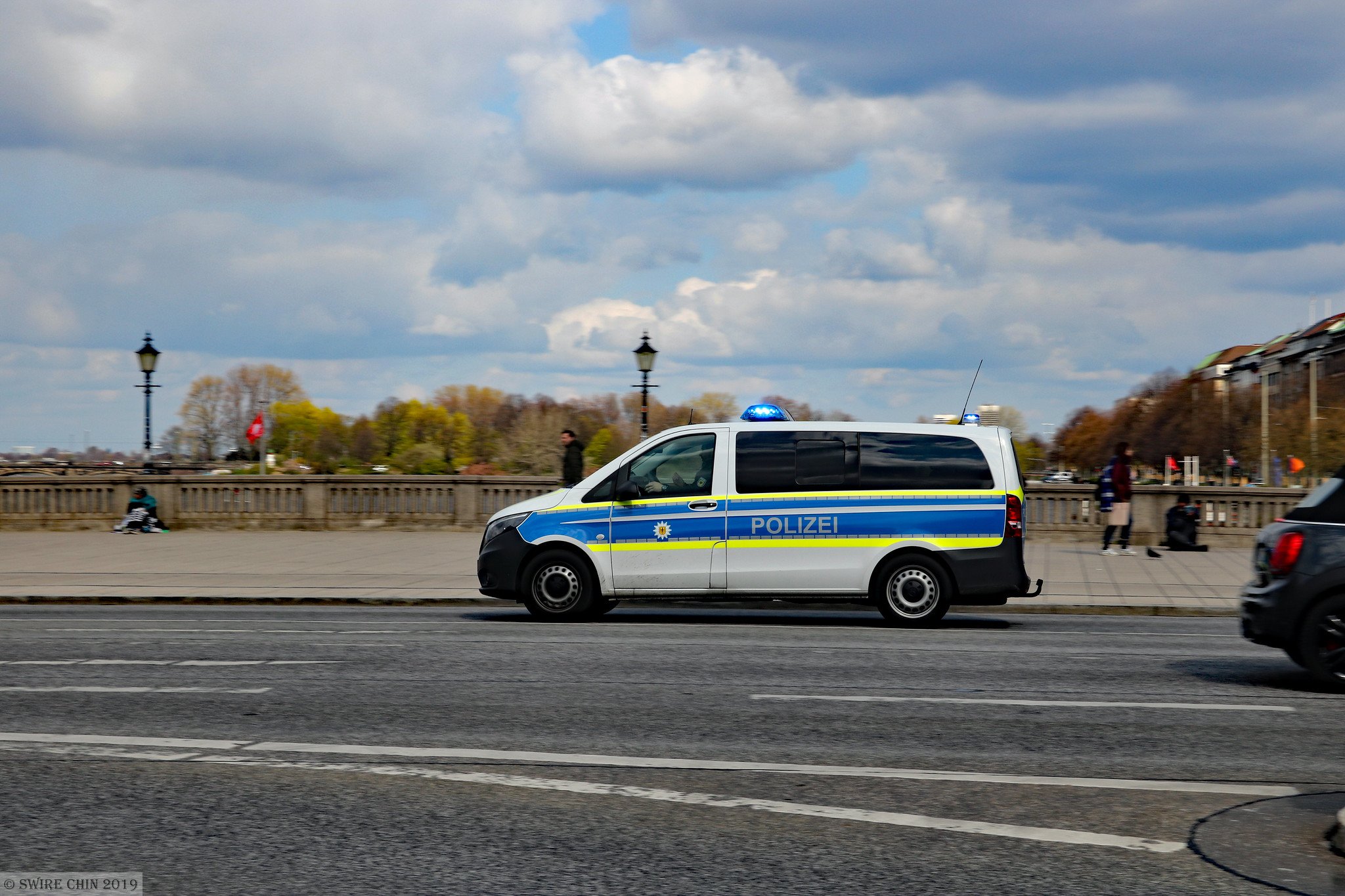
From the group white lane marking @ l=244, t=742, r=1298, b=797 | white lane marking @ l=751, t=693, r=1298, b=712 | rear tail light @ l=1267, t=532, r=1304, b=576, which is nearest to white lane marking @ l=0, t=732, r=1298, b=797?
white lane marking @ l=244, t=742, r=1298, b=797

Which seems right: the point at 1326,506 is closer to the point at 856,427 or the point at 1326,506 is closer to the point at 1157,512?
the point at 856,427

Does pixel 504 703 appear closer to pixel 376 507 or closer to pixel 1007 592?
pixel 1007 592

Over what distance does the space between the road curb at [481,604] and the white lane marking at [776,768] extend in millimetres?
8633

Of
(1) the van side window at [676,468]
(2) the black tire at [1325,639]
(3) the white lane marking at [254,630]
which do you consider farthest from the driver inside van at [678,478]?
(2) the black tire at [1325,639]

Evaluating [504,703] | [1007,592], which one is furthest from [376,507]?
[504,703]

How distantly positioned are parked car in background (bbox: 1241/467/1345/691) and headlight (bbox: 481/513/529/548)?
6.80 m

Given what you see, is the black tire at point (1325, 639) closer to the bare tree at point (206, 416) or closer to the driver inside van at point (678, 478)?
the driver inside van at point (678, 478)

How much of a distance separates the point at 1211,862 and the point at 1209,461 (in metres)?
122

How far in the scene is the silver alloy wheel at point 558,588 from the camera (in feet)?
43.3

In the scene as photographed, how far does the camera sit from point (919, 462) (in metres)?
13.2

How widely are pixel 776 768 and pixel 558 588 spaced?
7.05 metres

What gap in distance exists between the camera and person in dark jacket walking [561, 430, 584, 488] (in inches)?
894

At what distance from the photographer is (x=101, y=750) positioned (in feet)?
22.2
